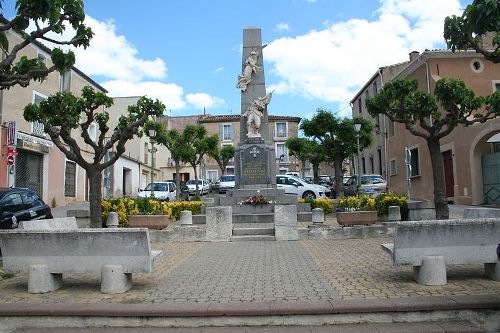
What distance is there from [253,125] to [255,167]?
1761 millimetres

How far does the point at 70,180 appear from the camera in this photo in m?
27.0

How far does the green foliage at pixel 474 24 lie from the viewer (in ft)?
17.1

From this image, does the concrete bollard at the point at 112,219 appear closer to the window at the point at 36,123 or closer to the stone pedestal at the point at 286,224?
the stone pedestal at the point at 286,224

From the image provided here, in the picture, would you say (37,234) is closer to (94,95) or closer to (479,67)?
(94,95)

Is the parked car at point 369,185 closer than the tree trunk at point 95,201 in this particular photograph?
No

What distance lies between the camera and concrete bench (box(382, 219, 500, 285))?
5.67 meters

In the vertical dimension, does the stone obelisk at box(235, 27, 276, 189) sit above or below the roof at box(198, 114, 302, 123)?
below

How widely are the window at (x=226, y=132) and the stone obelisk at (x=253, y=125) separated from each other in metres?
36.1

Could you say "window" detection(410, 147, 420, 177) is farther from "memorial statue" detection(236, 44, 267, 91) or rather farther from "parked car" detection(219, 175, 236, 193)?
"memorial statue" detection(236, 44, 267, 91)

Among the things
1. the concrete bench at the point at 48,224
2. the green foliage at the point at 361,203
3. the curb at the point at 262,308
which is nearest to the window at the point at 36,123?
the concrete bench at the point at 48,224

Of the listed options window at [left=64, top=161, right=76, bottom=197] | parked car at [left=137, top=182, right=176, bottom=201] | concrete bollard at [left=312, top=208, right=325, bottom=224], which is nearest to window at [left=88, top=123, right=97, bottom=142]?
window at [left=64, top=161, right=76, bottom=197]

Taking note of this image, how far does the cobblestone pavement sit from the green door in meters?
13.7

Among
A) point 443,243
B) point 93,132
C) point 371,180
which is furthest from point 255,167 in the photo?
point 93,132

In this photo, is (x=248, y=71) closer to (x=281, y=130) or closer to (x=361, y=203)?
(x=361, y=203)
